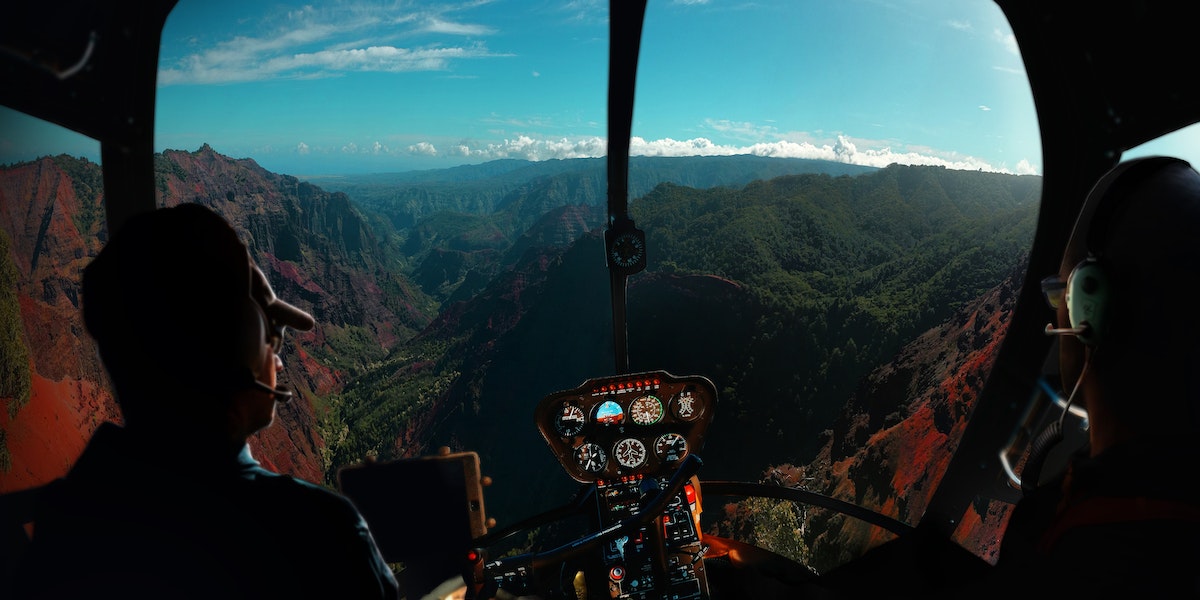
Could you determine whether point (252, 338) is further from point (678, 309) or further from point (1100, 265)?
point (678, 309)

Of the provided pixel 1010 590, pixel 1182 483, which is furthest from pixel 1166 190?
pixel 1010 590

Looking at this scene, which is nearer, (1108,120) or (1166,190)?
(1166,190)

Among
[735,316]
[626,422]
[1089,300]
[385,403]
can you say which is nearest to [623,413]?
[626,422]

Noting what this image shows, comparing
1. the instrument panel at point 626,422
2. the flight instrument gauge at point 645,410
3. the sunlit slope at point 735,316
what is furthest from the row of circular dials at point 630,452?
the sunlit slope at point 735,316

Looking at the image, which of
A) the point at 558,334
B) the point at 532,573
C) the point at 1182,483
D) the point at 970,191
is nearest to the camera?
the point at 1182,483

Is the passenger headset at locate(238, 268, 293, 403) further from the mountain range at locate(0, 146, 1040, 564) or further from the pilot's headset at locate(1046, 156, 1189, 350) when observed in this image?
the mountain range at locate(0, 146, 1040, 564)

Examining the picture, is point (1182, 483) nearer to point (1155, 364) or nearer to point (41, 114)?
point (1155, 364)

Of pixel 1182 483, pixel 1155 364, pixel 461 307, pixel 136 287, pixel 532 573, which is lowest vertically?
pixel 461 307
